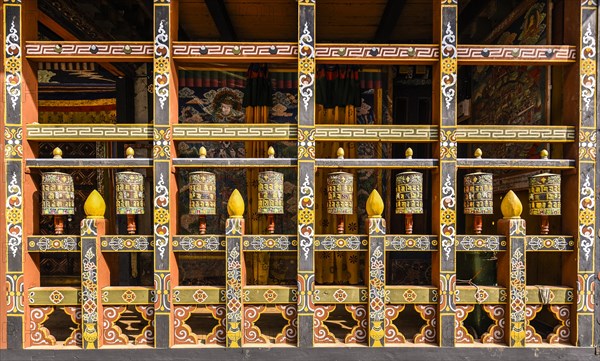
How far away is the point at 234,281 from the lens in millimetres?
4617

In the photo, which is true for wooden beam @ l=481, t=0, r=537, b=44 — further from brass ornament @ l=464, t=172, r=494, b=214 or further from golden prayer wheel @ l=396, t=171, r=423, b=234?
golden prayer wheel @ l=396, t=171, r=423, b=234

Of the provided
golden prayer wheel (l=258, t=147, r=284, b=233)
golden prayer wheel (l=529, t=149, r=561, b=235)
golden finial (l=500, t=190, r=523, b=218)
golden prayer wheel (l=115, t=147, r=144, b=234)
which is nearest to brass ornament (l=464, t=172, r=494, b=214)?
golden finial (l=500, t=190, r=523, b=218)

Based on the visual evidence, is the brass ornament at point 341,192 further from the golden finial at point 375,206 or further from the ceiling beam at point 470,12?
the ceiling beam at point 470,12

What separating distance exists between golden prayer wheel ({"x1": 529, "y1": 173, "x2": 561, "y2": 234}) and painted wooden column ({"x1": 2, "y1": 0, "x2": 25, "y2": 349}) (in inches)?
218

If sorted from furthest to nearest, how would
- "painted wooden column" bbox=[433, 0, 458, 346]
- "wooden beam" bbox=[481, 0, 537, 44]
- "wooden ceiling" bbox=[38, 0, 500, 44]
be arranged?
"wooden ceiling" bbox=[38, 0, 500, 44]
"wooden beam" bbox=[481, 0, 537, 44]
"painted wooden column" bbox=[433, 0, 458, 346]

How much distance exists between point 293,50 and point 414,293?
296 cm

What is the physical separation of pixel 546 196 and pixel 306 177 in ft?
8.51

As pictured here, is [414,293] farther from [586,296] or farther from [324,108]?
Result: [324,108]

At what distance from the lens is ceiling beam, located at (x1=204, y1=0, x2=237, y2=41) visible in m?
6.21

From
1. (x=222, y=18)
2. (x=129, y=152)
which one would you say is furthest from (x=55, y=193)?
(x=222, y=18)

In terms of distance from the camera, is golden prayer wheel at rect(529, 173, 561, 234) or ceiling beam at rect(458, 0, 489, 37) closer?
golden prayer wheel at rect(529, 173, 561, 234)

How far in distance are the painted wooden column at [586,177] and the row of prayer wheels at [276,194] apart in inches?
11.6

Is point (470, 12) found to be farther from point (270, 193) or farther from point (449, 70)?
point (270, 193)

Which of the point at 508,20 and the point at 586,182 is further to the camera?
the point at 508,20
